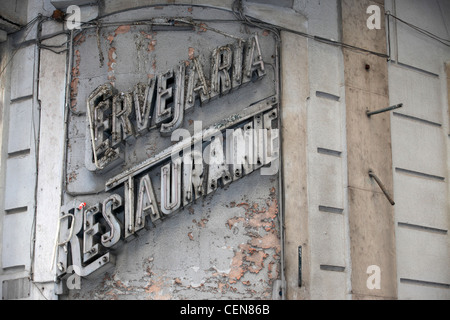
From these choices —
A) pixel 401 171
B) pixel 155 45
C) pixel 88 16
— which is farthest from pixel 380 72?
pixel 88 16

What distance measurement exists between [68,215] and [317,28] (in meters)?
4.15

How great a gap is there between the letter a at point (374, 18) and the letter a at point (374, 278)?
11.2 ft

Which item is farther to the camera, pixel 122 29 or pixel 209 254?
pixel 122 29

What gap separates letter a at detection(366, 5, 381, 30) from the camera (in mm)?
13587

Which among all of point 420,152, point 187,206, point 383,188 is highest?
point 420,152

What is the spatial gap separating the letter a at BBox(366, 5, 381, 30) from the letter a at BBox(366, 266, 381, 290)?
11.2ft

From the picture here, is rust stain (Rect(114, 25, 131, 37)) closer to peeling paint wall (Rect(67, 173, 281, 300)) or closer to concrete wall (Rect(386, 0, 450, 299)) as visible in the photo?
peeling paint wall (Rect(67, 173, 281, 300))

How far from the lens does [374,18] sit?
13.7 metres

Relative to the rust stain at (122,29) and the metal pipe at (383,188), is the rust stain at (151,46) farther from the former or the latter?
the metal pipe at (383,188)

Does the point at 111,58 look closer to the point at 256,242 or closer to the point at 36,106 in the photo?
the point at 36,106

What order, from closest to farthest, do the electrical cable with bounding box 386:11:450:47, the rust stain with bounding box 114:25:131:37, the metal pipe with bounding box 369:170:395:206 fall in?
the metal pipe with bounding box 369:170:395:206 → the rust stain with bounding box 114:25:131:37 → the electrical cable with bounding box 386:11:450:47

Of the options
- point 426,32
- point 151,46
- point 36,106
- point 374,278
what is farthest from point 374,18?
point 36,106

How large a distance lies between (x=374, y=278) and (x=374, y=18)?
370 centimetres

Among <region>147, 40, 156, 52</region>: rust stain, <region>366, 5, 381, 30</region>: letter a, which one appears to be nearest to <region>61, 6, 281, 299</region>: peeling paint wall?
<region>147, 40, 156, 52</region>: rust stain
